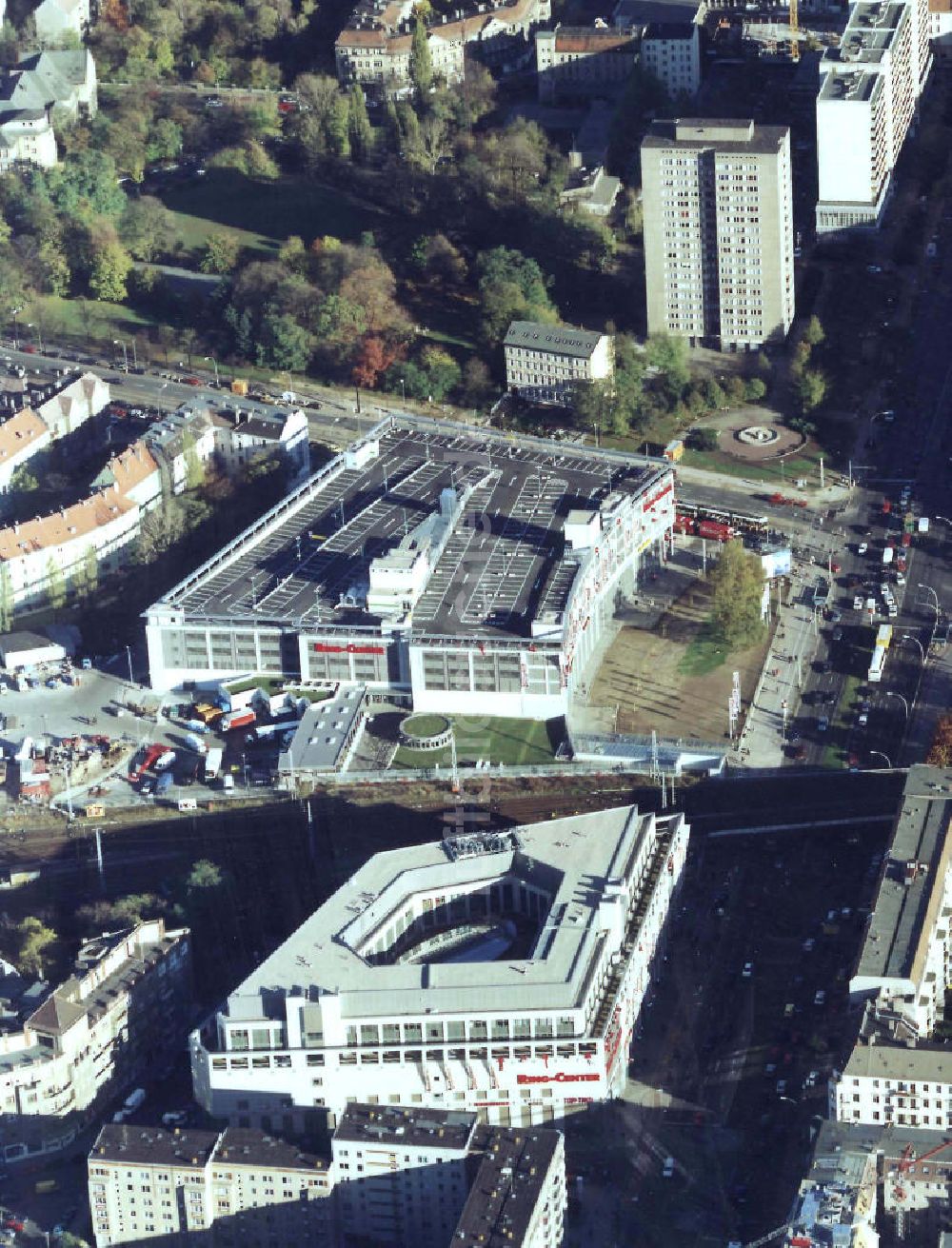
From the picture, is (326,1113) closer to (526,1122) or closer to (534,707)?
(526,1122)

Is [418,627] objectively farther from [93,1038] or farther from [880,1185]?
[880,1185]

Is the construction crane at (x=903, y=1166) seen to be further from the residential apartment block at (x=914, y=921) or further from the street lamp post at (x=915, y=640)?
the street lamp post at (x=915, y=640)

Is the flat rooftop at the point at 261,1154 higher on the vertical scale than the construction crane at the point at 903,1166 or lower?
higher

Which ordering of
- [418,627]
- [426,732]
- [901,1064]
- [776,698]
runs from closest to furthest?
[901,1064], [426,732], [418,627], [776,698]

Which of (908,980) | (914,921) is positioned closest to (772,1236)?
(908,980)

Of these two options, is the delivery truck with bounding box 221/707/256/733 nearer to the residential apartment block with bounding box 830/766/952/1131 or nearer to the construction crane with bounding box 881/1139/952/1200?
the residential apartment block with bounding box 830/766/952/1131

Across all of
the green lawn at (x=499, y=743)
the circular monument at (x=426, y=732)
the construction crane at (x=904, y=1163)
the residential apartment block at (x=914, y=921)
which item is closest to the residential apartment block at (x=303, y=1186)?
the construction crane at (x=904, y=1163)
